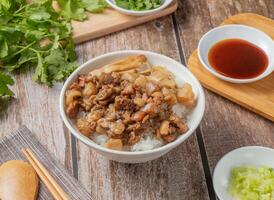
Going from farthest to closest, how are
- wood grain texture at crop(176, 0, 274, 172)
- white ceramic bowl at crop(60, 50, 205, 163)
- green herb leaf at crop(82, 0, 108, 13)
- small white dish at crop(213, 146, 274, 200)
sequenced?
green herb leaf at crop(82, 0, 108, 13), wood grain texture at crop(176, 0, 274, 172), small white dish at crop(213, 146, 274, 200), white ceramic bowl at crop(60, 50, 205, 163)

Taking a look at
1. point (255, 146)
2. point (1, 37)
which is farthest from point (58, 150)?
point (255, 146)

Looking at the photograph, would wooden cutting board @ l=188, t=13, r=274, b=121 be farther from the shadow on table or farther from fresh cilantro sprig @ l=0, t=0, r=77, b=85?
fresh cilantro sprig @ l=0, t=0, r=77, b=85

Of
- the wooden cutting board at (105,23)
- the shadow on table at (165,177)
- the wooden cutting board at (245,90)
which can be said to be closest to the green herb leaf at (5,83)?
the wooden cutting board at (105,23)

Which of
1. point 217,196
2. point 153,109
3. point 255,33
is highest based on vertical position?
A: point 153,109

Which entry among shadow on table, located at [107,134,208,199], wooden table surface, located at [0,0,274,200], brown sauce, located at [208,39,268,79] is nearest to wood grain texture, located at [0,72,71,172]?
wooden table surface, located at [0,0,274,200]

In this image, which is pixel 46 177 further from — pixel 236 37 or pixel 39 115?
pixel 236 37

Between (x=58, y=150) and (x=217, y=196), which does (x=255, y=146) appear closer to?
(x=217, y=196)
